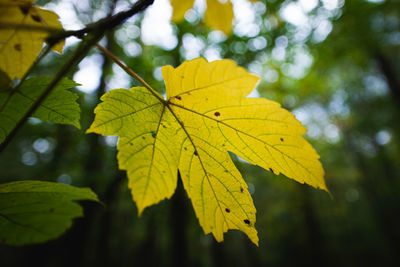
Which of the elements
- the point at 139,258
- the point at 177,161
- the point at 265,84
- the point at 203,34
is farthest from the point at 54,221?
the point at 139,258

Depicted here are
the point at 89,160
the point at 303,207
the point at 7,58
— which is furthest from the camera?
the point at 303,207

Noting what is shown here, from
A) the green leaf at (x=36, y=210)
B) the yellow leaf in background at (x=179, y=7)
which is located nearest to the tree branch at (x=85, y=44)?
the green leaf at (x=36, y=210)

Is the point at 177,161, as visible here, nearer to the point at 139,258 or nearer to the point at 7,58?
the point at 7,58

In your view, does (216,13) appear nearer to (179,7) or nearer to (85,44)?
(179,7)

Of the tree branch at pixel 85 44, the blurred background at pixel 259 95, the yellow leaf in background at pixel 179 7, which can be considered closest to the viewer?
the tree branch at pixel 85 44

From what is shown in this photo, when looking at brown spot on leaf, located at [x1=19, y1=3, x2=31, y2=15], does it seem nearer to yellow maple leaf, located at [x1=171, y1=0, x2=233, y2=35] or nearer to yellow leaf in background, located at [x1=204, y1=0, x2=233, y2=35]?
yellow maple leaf, located at [x1=171, y1=0, x2=233, y2=35]

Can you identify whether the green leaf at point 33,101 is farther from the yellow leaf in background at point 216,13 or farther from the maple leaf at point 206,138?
the yellow leaf in background at point 216,13
